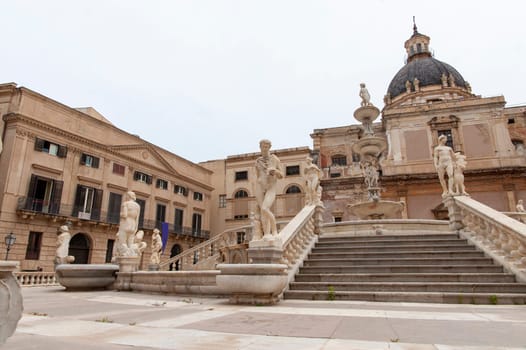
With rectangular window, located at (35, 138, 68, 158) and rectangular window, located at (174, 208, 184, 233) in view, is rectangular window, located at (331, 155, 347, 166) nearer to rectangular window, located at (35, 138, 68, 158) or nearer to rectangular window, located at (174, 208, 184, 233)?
rectangular window, located at (174, 208, 184, 233)

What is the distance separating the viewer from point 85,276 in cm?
988

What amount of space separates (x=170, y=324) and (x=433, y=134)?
105ft

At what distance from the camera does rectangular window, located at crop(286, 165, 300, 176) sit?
39.6 m

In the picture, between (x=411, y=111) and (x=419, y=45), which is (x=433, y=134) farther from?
(x=419, y=45)

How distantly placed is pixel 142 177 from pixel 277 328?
3209 cm

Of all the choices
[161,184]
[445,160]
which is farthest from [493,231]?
[161,184]

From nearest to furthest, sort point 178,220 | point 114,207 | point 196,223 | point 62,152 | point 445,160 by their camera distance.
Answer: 1. point 445,160
2. point 62,152
3. point 114,207
4. point 178,220
5. point 196,223

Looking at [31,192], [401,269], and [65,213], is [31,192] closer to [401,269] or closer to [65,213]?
[65,213]

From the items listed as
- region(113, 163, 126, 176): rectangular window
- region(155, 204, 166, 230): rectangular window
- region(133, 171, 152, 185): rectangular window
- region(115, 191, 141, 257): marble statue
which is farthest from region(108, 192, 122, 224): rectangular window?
region(115, 191, 141, 257): marble statue

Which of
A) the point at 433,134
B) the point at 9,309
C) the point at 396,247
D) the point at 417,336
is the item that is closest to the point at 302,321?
the point at 417,336

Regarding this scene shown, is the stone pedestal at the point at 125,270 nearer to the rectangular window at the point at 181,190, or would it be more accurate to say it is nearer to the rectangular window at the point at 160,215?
the rectangular window at the point at 160,215

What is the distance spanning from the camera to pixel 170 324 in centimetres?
417

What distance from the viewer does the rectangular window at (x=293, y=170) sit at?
3962 cm

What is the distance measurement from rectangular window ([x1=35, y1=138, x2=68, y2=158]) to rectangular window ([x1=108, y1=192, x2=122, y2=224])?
5415 millimetres
